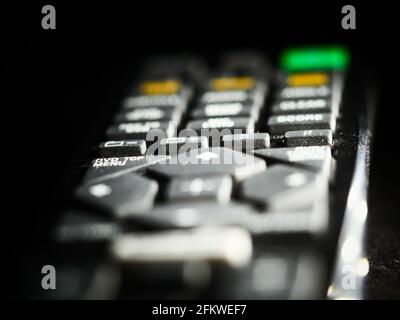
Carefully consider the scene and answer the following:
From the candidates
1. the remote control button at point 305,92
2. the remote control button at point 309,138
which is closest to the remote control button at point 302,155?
the remote control button at point 309,138

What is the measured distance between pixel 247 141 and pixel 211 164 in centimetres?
5

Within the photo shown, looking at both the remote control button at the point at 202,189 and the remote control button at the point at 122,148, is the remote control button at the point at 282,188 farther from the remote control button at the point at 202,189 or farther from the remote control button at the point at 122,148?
the remote control button at the point at 122,148

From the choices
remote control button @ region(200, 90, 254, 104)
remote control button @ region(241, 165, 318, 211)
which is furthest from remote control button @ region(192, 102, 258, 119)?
remote control button @ region(241, 165, 318, 211)

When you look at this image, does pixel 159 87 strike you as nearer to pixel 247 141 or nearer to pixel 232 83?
pixel 232 83

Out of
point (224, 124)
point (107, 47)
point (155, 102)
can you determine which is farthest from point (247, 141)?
point (107, 47)

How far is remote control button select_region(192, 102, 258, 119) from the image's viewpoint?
1.96 feet

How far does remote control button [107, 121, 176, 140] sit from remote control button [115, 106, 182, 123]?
0.04ft

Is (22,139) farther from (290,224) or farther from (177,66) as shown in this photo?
(290,224)

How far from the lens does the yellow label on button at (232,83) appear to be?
2.22 feet

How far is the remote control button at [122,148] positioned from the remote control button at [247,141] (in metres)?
0.07

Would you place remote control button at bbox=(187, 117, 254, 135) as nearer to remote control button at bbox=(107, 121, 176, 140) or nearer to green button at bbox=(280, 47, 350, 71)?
remote control button at bbox=(107, 121, 176, 140)

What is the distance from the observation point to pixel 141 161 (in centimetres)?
53

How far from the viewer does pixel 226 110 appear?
614 mm

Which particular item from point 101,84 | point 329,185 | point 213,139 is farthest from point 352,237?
point 101,84
